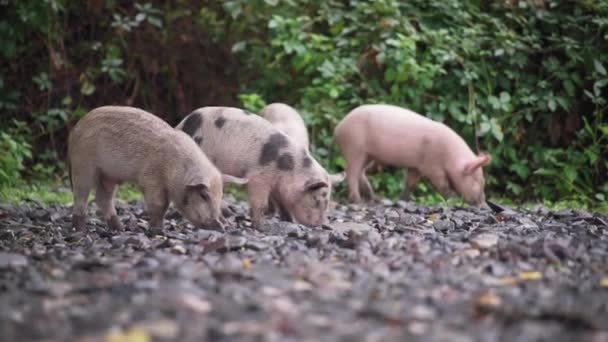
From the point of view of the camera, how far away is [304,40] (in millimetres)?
11039

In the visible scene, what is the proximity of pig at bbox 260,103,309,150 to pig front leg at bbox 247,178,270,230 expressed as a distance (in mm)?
1395

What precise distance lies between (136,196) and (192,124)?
300 cm

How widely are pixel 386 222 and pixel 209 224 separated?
5.39ft

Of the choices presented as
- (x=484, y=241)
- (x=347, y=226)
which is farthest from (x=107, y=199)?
(x=484, y=241)

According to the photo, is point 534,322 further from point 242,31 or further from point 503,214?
point 242,31

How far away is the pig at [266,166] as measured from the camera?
22.0ft

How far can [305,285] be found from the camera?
3.71 metres

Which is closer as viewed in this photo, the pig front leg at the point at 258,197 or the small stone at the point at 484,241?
the small stone at the point at 484,241

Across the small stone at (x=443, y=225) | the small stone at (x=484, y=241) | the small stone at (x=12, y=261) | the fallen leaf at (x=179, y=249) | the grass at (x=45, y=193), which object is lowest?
the grass at (x=45, y=193)

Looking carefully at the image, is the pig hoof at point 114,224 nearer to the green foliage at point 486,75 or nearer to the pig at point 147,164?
the pig at point 147,164

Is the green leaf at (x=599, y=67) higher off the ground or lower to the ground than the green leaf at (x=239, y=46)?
higher

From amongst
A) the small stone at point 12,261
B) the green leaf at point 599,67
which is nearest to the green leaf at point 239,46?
the green leaf at point 599,67

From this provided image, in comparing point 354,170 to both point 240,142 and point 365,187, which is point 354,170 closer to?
point 365,187

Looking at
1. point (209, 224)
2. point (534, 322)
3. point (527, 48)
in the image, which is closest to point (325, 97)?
point (527, 48)
